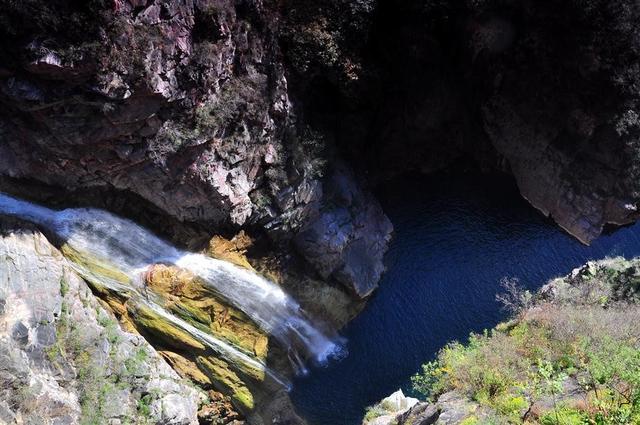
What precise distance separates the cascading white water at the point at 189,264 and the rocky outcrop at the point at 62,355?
76 cm

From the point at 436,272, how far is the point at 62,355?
1297cm

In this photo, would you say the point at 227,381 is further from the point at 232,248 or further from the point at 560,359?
the point at 560,359

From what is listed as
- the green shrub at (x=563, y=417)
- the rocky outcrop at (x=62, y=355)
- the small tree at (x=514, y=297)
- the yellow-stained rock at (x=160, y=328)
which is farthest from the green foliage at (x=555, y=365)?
the rocky outcrop at (x=62, y=355)

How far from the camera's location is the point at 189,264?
15805mm

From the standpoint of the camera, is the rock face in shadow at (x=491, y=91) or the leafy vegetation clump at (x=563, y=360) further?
the rock face in shadow at (x=491, y=91)

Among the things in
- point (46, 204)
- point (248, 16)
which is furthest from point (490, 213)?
point (46, 204)

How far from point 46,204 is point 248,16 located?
7476 mm

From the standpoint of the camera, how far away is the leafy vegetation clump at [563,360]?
938 cm

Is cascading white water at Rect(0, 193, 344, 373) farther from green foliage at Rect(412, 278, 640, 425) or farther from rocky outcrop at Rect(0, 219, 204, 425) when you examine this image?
green foliage at Rect(412, 278, 640, 425)

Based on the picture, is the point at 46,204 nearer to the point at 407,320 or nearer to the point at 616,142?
the point at 407,320

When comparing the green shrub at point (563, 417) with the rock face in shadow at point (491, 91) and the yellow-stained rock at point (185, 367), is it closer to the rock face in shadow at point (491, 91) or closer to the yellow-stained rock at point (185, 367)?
the yellow-stained rock at point (185, 367)

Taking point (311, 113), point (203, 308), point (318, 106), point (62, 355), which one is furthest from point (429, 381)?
point (62, 355)

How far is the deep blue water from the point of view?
18.0 meters

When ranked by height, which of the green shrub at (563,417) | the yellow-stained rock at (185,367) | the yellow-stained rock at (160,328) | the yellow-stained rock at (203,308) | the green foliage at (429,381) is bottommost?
the yellow-stained rock at (185,367)
